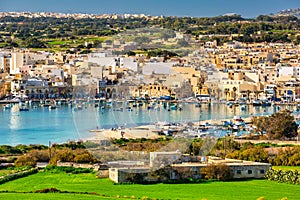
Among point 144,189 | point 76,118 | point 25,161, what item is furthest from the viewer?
point 76,118

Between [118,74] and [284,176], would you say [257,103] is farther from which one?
[284,176]

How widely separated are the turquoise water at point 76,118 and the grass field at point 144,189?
831mm

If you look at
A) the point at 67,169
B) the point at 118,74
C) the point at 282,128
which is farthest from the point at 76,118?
the point at 118,74

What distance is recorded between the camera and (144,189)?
29.6 ft

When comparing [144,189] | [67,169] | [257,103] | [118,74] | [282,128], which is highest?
[118,74]

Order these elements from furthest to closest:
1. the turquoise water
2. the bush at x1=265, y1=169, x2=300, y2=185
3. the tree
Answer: the tree → the turquoise water → the bush at x1=265, y1=169, x2=300, y2=185

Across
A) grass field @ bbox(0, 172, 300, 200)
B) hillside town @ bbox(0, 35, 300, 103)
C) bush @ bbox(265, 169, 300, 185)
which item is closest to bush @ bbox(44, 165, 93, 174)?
grass field @ bbox(0, 172, 300, 200)

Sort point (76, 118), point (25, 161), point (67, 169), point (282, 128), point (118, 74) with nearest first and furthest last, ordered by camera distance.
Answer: point (67, 169) < point (25, 161) < point (76, 118) < point (282, 128) < point (118, 74)

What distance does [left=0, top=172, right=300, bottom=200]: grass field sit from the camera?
864cm

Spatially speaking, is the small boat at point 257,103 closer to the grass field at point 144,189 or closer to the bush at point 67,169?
the bush at point 67,169

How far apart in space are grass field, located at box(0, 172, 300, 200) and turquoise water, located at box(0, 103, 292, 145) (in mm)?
831

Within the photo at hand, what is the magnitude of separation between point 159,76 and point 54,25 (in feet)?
116

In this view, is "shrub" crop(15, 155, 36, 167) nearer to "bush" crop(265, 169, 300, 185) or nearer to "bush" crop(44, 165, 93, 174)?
"bush" crop(44, 165, 93, 174)

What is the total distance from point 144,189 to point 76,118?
3337 millimetres
